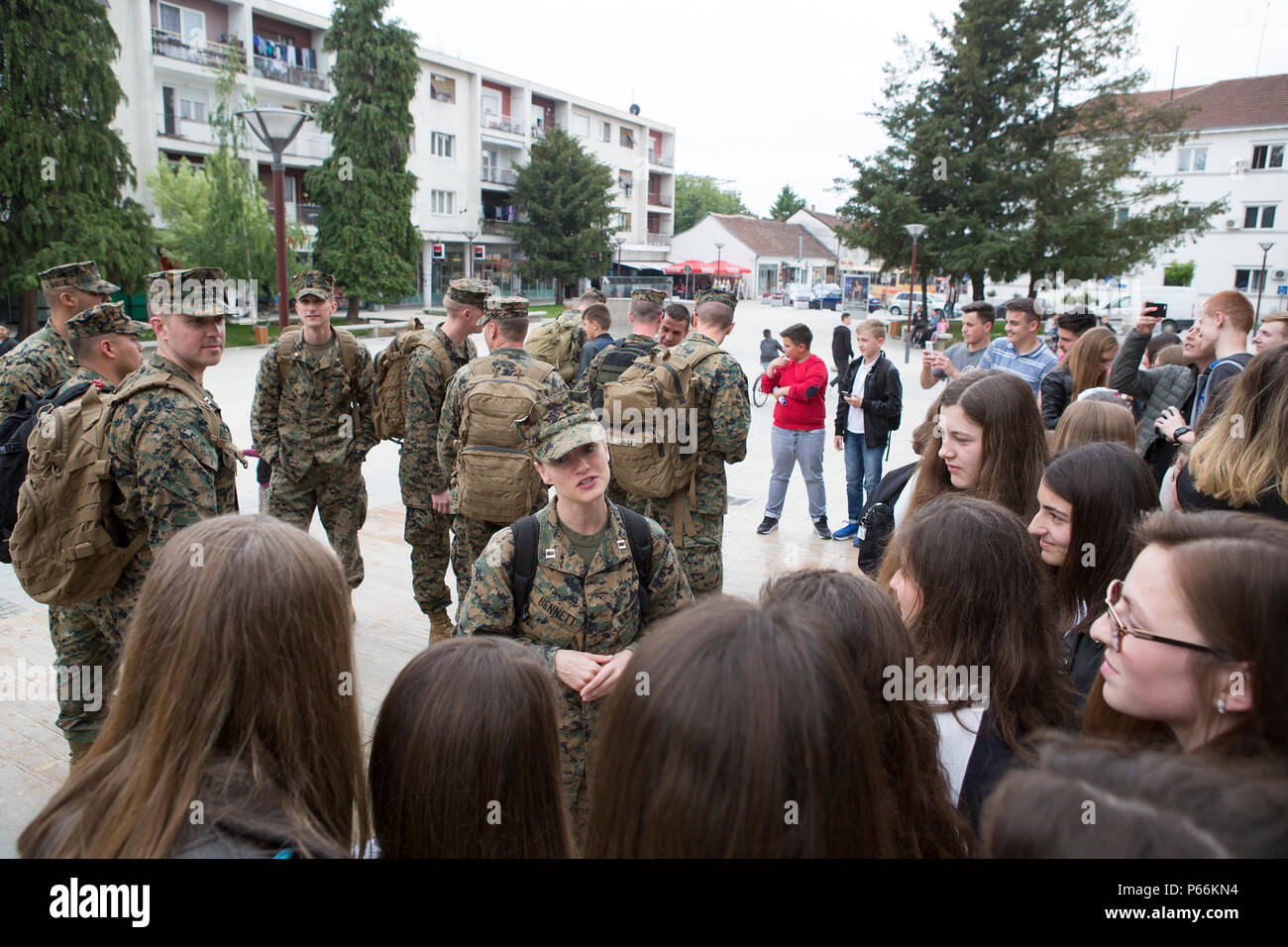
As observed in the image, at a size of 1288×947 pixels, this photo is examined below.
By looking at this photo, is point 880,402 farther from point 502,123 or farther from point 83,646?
point 502,123

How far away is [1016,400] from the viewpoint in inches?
133

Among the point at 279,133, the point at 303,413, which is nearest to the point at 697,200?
the point at 279,133

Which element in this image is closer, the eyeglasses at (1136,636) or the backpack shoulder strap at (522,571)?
the eyeglasses at (1136,636)

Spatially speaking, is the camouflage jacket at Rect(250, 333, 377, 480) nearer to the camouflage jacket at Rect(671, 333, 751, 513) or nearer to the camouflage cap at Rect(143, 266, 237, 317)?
the camouflage cap at Rect(143, 266, 237, 317)

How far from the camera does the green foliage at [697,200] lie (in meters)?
89.1

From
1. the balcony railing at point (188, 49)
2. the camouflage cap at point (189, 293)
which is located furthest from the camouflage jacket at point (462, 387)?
the balcony railing at point (188, 49)

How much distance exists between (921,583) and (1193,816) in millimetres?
1258

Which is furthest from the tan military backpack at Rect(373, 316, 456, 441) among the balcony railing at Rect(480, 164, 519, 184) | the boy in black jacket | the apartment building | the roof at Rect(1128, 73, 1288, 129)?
the roof at Rect(1128, 73, 1288, 129)

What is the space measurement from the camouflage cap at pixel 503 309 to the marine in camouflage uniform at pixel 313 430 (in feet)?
3.61

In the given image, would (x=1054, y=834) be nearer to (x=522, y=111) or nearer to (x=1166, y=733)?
(x=1166, y=733)

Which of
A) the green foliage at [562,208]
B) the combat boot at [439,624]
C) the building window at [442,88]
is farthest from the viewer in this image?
the green foliage at [562,208]

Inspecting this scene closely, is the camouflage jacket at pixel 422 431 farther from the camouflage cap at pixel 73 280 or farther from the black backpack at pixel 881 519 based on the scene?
the black backpack at pixel 881 519

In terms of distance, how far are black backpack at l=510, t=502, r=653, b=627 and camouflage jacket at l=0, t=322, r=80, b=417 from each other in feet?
10.7
